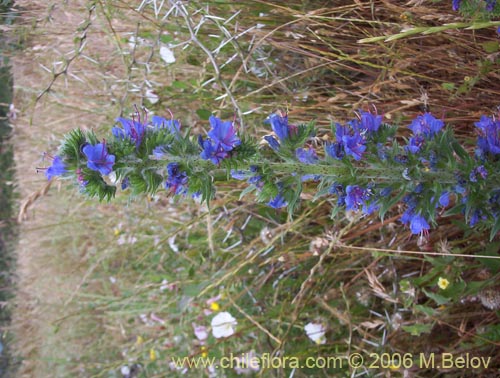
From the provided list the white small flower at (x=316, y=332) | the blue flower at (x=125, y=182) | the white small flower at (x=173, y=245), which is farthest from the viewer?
the white small flower at (x=173, y=245)

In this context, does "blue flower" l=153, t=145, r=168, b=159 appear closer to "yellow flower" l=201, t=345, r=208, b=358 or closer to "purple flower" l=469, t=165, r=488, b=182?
"purple flower" l=469, t=165, r=488, b=182

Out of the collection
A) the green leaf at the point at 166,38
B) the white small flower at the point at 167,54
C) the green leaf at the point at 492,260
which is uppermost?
the green leaf at the point at 166,38

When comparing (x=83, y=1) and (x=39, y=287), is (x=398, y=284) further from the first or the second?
(x=39, y=287)

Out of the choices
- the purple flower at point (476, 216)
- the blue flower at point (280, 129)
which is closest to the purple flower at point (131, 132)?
the blue flower at point (280, 129)

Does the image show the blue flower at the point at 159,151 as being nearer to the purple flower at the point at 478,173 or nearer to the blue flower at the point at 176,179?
the blue flower at the point at 176,179

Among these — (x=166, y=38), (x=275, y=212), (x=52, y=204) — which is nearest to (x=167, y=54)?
(x=166, y=38)
